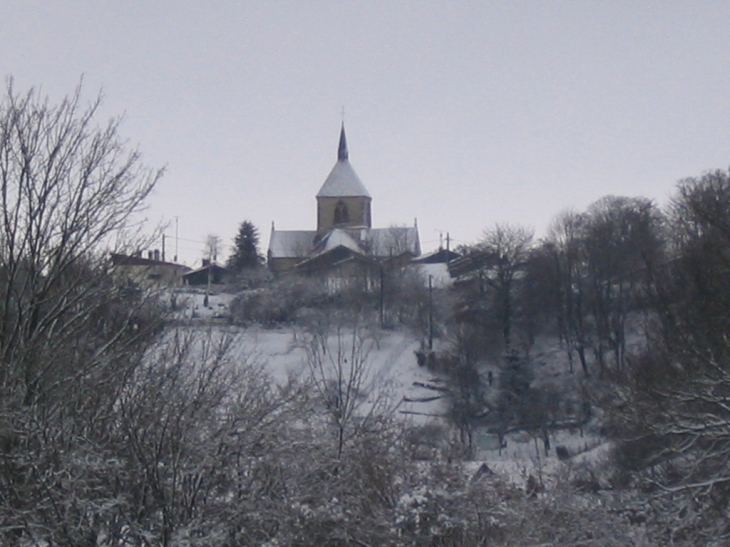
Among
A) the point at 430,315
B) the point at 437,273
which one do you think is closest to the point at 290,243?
the point at 437,273

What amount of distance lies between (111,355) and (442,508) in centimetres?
370

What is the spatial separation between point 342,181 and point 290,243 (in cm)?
644

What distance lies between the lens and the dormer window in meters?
64.1

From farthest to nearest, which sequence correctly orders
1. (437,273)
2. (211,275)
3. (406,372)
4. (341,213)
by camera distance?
(341,213) < (211,275) < (437,273) < (406,372)

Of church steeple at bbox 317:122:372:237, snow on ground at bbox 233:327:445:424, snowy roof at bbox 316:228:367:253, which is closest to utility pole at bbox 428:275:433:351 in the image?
snow on ground at bbox 233:327:445:424

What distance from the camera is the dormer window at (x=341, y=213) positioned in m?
64.1

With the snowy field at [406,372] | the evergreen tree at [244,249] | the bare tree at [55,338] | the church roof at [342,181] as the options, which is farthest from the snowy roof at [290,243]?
the bare tree at [55,338]

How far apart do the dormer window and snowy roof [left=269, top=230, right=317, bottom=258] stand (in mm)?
1977

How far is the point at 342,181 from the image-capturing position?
214 ft

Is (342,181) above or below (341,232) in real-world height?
above

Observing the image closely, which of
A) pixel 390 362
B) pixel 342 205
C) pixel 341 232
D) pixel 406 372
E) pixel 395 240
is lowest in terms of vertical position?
pixel 406 372

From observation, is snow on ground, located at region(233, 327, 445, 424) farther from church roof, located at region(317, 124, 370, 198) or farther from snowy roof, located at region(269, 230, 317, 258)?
church roof, located at region(317, 124, 370, 198)

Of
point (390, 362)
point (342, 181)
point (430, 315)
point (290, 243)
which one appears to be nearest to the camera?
point (390, 362)

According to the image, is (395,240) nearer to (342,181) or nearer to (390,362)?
(342,181)
